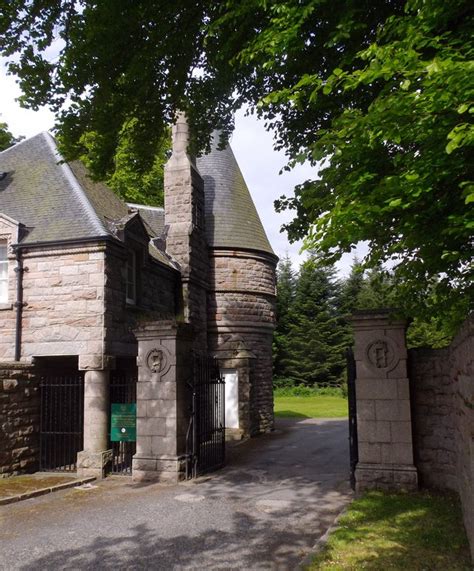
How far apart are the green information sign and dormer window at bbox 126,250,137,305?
3.22m

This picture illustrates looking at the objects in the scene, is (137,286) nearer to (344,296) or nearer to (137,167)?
(137,167)

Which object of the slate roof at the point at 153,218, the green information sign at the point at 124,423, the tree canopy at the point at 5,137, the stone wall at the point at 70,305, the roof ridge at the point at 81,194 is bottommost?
the green information sign at the point at 124,423

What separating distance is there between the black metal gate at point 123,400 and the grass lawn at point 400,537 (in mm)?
5837

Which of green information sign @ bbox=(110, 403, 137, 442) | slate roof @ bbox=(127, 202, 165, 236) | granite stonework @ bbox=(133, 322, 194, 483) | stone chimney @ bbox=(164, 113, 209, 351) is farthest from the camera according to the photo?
slate roof @ bbox=(127, 202, 165, 236)

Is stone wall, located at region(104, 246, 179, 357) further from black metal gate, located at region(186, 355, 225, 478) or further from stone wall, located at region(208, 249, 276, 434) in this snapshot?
stone wall, located at region(208, 249, 276, 434)

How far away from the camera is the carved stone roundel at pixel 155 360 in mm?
10891

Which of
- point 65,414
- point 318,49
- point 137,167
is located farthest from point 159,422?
point 318,49

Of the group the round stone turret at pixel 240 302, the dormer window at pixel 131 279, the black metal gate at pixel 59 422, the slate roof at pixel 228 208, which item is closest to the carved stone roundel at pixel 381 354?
the black metal gate at pixel 59 422

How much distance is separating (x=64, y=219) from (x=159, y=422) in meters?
5.56

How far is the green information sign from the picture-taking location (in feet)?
37.8

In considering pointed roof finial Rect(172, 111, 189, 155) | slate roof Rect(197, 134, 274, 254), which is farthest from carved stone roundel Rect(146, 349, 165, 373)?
pointed roof finial Rect(172, 111, 189, 155)

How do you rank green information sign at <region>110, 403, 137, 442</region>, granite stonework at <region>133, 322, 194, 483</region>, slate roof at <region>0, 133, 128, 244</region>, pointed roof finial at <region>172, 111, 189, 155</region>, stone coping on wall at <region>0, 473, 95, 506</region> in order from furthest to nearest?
pointed roof finial at <region>172, 111, 189, 155</region> → slate roof at <region>0, 133, 128, 244</region> → green information sign at <region>110, 403, 137, 442</region> → granite stonework at <region>133, 322, 194, 483</region> → stone coping on wall at <region>0, 473, 95, 506</region>

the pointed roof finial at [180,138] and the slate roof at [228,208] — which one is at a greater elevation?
the pointed roof finial at [180,138]

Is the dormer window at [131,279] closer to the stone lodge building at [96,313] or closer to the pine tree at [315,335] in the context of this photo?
the stone lodge building at [96,313]
